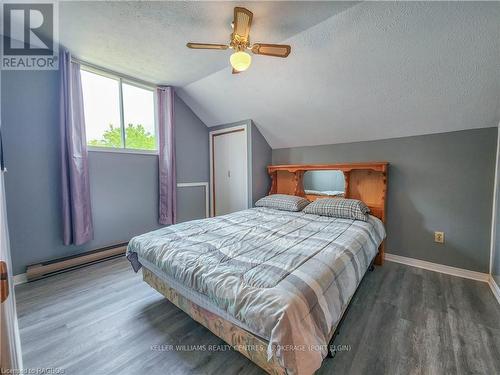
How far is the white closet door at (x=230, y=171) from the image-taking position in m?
3.61

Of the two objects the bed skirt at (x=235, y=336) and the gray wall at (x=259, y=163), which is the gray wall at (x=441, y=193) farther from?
the bed skirt at (x=235, y=336)

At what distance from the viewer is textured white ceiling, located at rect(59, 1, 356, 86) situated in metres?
1.68

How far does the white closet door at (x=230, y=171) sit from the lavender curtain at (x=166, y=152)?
35.8 inches

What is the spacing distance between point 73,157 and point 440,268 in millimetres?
4390

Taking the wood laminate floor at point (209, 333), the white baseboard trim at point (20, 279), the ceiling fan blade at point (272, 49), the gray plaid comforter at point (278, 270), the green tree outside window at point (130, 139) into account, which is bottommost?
the wood laminate floor at point (209, 333)

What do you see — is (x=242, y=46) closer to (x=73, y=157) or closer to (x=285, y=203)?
(x=285, y=203)

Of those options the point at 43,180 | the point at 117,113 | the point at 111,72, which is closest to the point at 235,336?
the point at 43,180

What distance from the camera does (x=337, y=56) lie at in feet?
6.77

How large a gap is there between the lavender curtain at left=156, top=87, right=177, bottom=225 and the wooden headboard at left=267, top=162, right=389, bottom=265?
1.73 metres

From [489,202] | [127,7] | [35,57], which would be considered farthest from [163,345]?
[489,202]

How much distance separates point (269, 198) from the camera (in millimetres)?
3250

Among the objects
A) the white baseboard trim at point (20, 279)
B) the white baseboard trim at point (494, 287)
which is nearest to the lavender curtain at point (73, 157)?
the white baseboard trim at point (20, 279)

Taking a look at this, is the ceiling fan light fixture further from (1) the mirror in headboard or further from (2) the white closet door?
(1) the mirror in headboard

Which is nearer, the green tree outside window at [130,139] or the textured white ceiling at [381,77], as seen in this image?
the textured white ceiling at [381,77]
